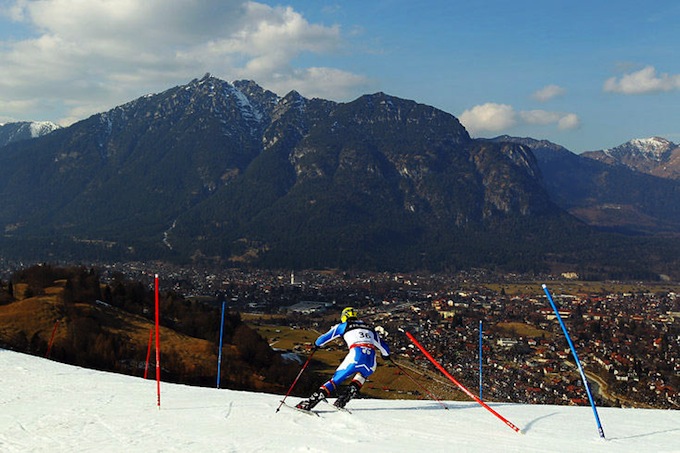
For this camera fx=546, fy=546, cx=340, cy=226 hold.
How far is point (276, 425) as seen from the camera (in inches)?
390

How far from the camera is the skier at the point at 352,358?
34.9 ft

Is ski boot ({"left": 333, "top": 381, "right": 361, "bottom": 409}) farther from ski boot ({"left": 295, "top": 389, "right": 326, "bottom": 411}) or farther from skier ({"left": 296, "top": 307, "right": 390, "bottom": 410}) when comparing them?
ski boot ({"left": 295, "top": 389, "right": 326, "bottom": 411})

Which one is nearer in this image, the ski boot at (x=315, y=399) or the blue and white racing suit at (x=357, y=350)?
the ski boot at (x=315, y=399)

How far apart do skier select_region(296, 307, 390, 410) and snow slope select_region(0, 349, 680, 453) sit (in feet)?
1.24

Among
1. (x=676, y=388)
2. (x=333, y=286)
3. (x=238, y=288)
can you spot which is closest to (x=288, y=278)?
(x=333, y=286)

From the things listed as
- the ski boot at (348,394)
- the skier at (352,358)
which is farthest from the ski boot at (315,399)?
the ski boot at (348,394)

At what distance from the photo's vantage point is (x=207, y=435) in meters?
9.20

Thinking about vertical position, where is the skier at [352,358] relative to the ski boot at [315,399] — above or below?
above

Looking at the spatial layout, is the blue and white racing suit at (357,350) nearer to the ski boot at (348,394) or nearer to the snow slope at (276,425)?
the ski boot at (348,394)

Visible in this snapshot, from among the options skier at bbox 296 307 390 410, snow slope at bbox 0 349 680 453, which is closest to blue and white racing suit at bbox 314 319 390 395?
skier at bbox 296 307 390 410

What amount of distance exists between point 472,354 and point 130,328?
Result: 142 ft

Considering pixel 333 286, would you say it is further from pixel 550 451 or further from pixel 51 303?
pixel 550 451

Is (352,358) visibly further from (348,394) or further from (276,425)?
(276,425)

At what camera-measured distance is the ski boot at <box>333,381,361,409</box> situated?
35.3ft
